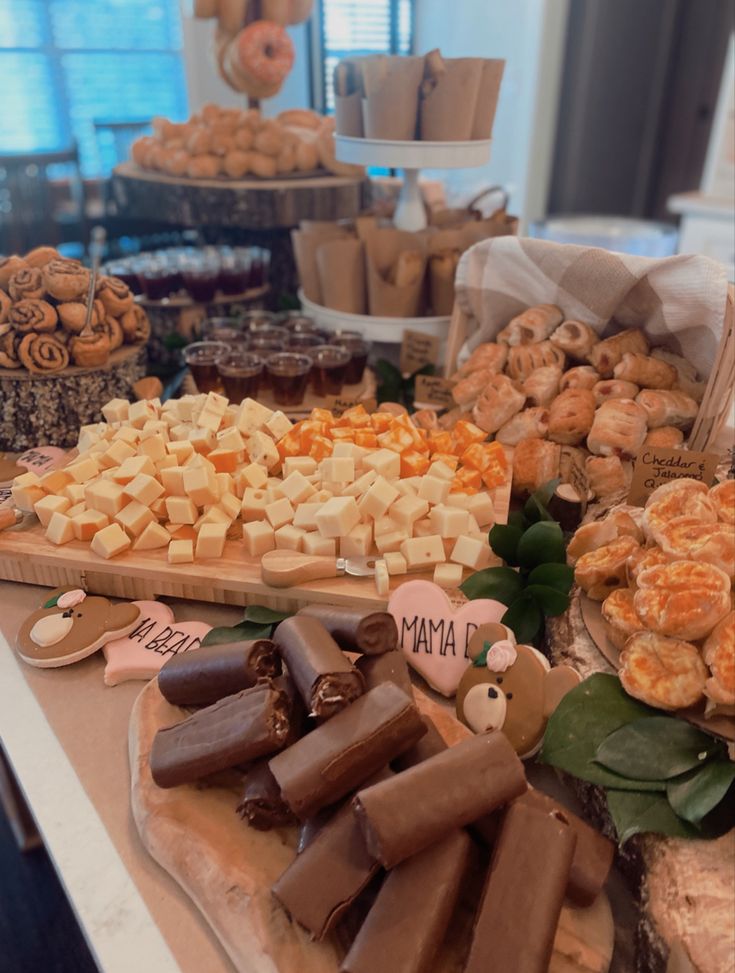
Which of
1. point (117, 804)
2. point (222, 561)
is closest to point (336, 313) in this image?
point (222, 561)

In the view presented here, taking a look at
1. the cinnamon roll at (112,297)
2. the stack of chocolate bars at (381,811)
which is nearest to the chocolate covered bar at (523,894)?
the stack of chocolate bars at (381,811)

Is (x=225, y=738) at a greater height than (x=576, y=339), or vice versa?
(x=576, y=339)

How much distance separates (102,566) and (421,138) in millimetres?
1427

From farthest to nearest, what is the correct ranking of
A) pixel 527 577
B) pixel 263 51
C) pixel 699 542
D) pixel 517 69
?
pixel 517 69
pixel 263 51
pixel 527 577
pixel 699 542

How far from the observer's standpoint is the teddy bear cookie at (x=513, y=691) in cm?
100

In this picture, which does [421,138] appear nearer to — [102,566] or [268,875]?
[102,566]

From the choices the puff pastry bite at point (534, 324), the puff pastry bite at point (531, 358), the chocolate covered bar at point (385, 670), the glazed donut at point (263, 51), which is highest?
the glazed donut at point (263, 51)

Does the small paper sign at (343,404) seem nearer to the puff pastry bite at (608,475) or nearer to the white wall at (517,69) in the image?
the puff pastry bite at (608,475)

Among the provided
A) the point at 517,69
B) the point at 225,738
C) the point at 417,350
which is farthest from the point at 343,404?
the point at 517,69

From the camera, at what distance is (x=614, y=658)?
41.3 inches

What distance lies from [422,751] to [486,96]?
176 centimetres

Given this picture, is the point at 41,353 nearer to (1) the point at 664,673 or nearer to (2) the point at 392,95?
(2) the point at 392,95

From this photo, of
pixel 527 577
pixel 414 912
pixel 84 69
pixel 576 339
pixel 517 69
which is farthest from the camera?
pixel 84 69

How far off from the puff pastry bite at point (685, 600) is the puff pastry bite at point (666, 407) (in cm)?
62
